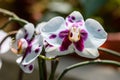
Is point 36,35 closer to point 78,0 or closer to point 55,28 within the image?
point 55,28

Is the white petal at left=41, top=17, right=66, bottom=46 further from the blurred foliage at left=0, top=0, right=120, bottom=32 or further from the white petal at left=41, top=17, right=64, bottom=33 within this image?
the blurred foliage at left=0, top=0, right=120, bottom=32

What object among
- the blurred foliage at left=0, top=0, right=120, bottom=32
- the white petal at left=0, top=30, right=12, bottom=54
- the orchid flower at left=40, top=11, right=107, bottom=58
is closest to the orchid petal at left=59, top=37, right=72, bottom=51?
the orchid flower at left=40, top=11, right=107, bottom=58

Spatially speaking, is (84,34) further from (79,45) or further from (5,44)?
(5,44)

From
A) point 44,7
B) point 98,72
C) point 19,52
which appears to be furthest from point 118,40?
point 19,52

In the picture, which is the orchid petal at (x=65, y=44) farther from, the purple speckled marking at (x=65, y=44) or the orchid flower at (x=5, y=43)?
the orchid flower at (x=5, y=43)

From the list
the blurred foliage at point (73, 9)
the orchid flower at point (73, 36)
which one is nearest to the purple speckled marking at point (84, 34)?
the orchid flower at point (73, 36)

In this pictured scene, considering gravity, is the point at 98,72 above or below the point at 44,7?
below
